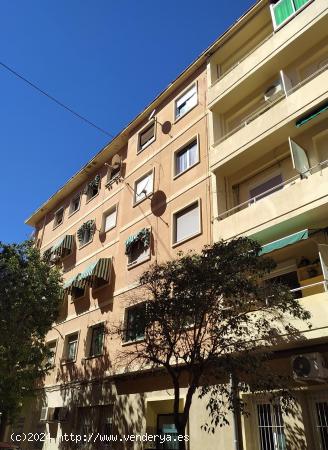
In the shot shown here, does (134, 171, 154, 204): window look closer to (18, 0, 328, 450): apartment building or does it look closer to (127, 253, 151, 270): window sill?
(18, 0, 328, 450): apartment building

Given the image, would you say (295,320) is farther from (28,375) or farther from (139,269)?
(28,375)

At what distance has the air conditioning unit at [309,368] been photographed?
9.18m

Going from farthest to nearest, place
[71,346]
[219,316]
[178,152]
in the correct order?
[71,346]
[178,152]
[219,316]

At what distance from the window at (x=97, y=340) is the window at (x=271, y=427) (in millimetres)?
8435

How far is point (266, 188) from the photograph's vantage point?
14.2 metres

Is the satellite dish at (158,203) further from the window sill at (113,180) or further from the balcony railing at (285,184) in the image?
the window sill at (113,180)

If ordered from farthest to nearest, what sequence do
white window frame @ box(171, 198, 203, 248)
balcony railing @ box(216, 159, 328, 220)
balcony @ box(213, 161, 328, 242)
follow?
white window frame @ box(171, 198, 203, 248) < balcony railing @ box(216, 159, 328, 220) < balcony @ box(213, 161, 328, 242)

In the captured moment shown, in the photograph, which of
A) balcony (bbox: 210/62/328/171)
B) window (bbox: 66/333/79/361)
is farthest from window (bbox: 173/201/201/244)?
window (bbox: 66/333/79/361)

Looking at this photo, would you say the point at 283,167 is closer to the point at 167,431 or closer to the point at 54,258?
the point at 167,431

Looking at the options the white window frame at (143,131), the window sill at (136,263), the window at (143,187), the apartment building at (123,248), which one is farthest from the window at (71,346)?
the white window frame at (143,131)

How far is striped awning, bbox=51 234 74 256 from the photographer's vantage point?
22928mm

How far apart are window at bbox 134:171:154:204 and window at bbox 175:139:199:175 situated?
5.30 ft

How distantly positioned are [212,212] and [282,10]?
26.8 feet

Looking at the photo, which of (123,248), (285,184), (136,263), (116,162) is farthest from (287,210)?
(116,162)
